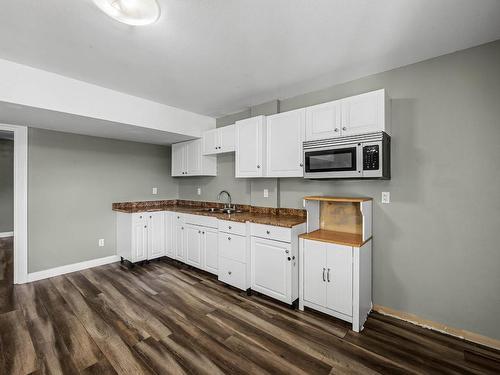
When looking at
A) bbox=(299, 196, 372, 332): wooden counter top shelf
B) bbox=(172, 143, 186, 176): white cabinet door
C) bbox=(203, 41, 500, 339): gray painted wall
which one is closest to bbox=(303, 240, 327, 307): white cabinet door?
bbox=(299, 196, 372, 332): wooden counter top shelf

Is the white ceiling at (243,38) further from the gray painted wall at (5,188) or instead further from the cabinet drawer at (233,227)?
the gray painted wall at (5,188)

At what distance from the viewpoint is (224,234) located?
306 centimetres

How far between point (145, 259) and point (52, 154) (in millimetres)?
2060

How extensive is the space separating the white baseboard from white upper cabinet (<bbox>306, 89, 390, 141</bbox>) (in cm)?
372

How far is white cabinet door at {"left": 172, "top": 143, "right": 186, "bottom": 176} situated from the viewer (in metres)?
4.30

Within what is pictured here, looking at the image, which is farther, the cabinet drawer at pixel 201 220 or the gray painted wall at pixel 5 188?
the gray painted wall at pixel 5 188

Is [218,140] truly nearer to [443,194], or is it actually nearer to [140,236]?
[140,236]

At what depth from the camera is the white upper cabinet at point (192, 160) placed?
403 cm

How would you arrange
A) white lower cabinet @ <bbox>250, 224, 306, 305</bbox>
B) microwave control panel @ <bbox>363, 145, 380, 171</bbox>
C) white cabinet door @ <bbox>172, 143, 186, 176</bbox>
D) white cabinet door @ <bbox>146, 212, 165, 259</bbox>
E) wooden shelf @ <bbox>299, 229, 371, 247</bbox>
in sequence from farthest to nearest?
white cabinet door @ <bbox>172, 143, 186, 176</bbox> < white cabinet door @ <bbox>146, 212, 165, 259</bbox> < white lower cabinet @ <bbox>250, 224, 306, 305</bbox> < wooden shelf @ <bbox>299, 229, 371, 247</bbox> < microwave control panel @ <bbox>363, 145, 380, 171</bbox>

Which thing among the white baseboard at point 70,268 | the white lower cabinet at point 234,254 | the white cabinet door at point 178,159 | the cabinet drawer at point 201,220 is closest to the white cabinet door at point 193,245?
the cabinet drawer at point 201,220

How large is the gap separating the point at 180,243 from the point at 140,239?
632mm

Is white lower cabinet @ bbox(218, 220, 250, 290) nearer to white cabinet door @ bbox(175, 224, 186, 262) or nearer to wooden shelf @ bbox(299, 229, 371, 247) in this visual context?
wooden shelf @ bbox(299, 229, 371, 247)

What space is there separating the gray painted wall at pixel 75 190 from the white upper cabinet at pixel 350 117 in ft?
10.8

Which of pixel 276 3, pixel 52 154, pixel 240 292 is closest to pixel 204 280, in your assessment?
pixel 240 292
